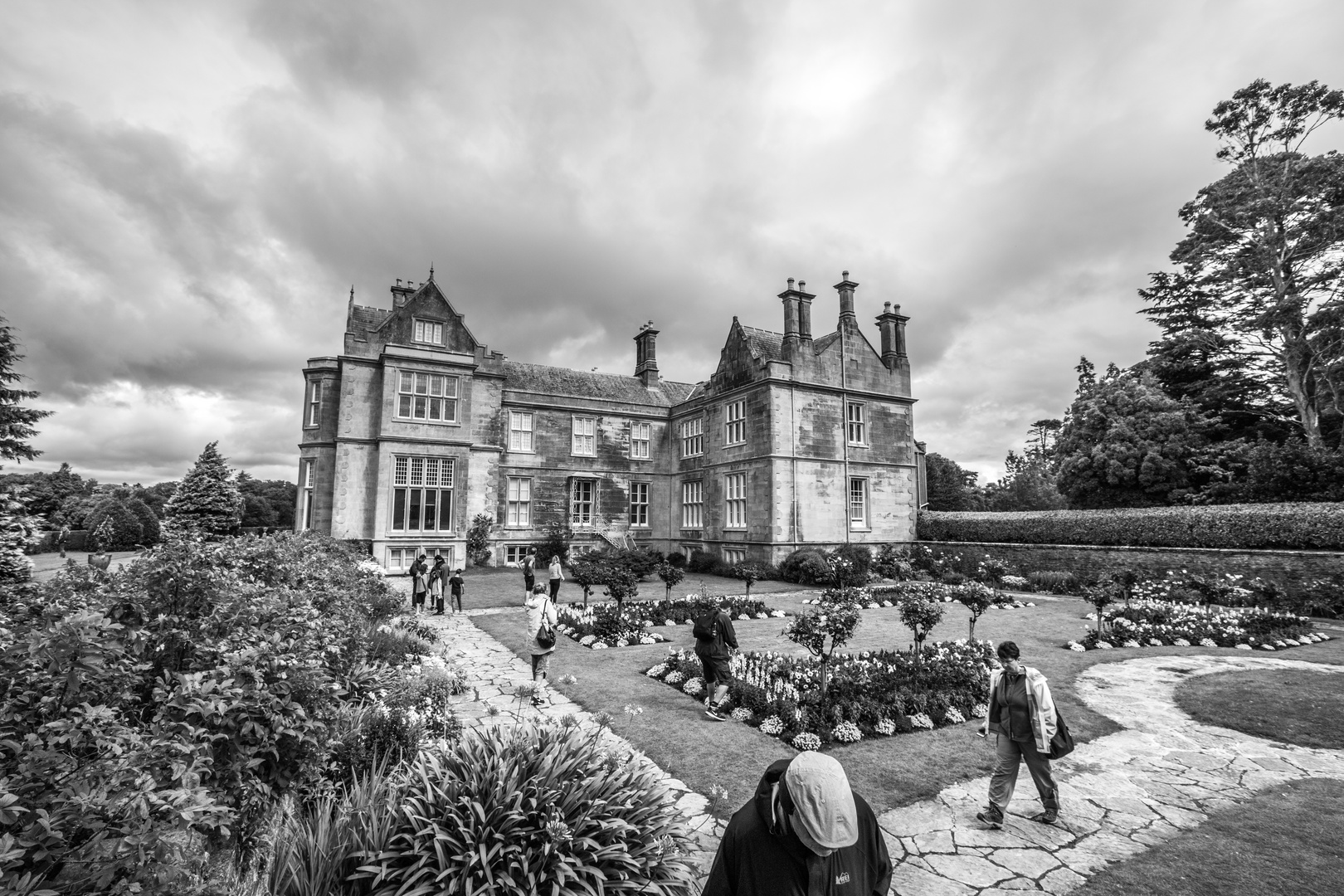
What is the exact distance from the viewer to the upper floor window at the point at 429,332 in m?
27.6

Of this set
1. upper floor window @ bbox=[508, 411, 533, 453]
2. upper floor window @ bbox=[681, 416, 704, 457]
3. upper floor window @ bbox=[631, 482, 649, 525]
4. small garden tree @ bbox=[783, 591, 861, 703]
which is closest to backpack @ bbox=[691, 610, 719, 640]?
small garden tree @ bbox=[783, 591, 861, 703]

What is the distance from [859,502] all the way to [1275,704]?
64.0 feet

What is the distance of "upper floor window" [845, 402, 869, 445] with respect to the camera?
2900cm

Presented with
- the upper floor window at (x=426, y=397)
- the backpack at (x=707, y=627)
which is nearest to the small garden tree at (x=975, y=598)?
the backpack at (x=707, y=627)

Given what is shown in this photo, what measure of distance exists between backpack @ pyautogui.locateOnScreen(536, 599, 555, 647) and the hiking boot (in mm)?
6397

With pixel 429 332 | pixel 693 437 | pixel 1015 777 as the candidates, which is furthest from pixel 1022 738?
pixel 429 332

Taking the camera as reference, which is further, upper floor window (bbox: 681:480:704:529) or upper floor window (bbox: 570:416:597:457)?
upper floor window (bbox: 570:416:597:457)

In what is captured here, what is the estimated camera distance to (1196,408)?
1139 inches

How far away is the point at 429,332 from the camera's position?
2789cm

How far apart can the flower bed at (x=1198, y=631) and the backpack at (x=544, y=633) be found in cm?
1185

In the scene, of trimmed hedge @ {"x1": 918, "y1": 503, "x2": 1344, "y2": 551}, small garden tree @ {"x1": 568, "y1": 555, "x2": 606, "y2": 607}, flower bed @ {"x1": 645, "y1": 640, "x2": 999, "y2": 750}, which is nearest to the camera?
flower bed @ {"x1": 645, "y1": 640, "x2": 999, "y2": 750}

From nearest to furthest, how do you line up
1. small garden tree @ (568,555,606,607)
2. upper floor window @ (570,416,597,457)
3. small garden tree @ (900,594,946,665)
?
small garden tree @ (900,594,946,665) → small garden tree @ (568,555,606,607) → upper floor window @ (570,416,597,457)

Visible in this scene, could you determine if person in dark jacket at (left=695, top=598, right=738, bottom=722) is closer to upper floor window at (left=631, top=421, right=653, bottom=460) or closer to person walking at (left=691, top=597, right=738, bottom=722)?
person walking at (left=691, top=597, right=738, bottom=722)

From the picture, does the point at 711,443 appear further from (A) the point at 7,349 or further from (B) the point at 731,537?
(A) the point at 7,349
